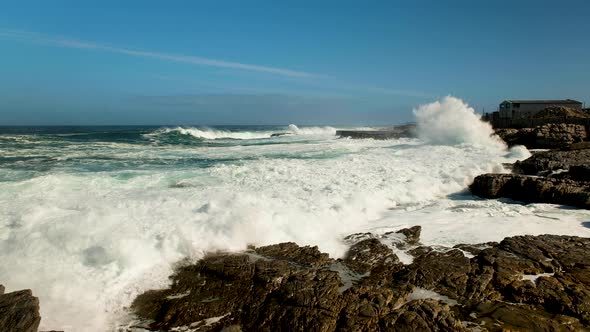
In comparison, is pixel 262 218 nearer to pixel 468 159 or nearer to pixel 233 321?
pixel 233 321

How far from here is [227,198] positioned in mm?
8156

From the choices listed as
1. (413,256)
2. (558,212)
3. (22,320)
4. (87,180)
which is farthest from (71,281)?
(558,212)

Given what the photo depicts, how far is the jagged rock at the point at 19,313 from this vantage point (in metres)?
3.59

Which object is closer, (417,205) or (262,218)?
(262,218)

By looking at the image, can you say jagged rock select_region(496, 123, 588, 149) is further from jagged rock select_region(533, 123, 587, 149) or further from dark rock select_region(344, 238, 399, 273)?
dark rock select_region(344, 238, 399, 273)

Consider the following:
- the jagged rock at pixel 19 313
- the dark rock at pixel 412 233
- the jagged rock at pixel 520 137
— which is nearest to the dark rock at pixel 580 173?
the dark rock at pixel 412 233

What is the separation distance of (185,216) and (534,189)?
323 inches

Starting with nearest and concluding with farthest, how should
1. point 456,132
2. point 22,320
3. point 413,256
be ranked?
point 22,320
point 413,256
point 456,132

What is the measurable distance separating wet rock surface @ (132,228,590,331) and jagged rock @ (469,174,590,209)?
10.9 ft

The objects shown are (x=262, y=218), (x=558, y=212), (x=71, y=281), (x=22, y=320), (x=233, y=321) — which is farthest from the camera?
(x=558, y=212)

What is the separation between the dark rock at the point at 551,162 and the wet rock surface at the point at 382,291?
7190 mm

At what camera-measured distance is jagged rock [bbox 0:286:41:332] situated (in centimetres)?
359

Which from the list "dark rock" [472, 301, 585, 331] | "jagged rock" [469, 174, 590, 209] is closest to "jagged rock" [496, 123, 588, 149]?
"jagged rock" [469, 174, 590, 209]

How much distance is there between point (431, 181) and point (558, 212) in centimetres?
348
